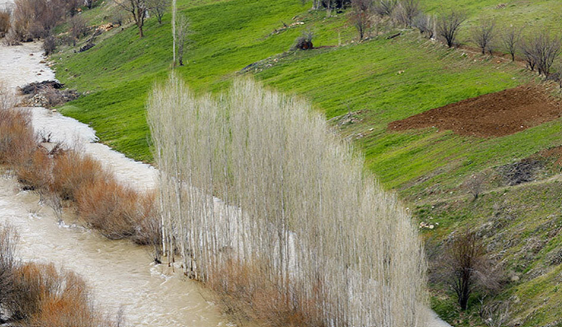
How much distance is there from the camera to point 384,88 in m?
47.2

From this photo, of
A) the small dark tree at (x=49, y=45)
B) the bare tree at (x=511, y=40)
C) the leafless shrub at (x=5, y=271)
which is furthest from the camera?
the small dark tree at (x=49, y=45)

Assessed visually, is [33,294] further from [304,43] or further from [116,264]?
[304,43]

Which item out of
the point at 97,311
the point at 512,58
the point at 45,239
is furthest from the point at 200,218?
the point at 512,58

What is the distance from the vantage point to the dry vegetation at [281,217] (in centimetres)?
1991

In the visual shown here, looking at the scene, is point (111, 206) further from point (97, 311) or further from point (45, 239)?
point (97, 311)

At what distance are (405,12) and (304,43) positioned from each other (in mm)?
10973

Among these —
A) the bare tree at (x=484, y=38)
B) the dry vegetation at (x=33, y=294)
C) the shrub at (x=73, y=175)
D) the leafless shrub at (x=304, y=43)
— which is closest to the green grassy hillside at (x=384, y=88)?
the bare tree at (x=484, y=38)

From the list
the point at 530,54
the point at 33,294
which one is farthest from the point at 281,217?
the point at 530,54

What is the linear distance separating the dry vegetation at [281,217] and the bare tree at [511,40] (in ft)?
74.2

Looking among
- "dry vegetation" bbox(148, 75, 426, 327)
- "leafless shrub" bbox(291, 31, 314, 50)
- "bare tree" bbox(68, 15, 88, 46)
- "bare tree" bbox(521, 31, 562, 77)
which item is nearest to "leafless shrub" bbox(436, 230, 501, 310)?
"dry vegetation" bbox(148, 75, 426, 327)

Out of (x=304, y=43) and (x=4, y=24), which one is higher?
(x=4, y=24)

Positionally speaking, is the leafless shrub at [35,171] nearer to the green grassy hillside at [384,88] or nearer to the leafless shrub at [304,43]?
the green grassy hillside at [384,88]

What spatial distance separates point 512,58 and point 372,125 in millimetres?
11538

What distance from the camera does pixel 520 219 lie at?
87.2ft
